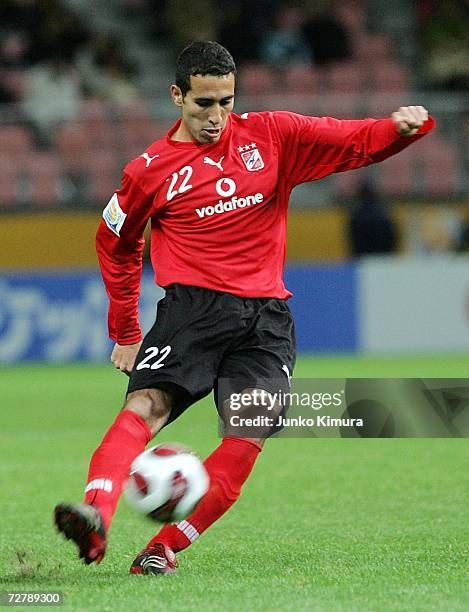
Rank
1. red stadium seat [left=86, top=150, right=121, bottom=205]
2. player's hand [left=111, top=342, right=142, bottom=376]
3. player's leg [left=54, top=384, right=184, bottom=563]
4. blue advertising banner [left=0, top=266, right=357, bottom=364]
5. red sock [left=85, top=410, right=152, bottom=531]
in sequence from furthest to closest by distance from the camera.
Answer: red stadium seat [left=86, top=150, right=121, bottom=205], blue advertising banner [left=0, top=266, right=357, bottom=364], player's hand [left=111, top=342, right=142, bottom=376], red sock [left=85, top=410, right=152, bottom=531], player's leg [left=54, top=384, right=184, bottom=563]

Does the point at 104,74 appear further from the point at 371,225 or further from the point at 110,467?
the point at 110,467

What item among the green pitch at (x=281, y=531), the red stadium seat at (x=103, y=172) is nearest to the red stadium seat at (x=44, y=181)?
the red stadium seat at (x=103, y=172)

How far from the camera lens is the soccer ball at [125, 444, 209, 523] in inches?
179

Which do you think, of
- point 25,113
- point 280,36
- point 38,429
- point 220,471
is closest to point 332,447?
point 38,429

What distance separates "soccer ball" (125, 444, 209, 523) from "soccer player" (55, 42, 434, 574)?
202 mm

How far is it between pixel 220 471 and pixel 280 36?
46.5ft

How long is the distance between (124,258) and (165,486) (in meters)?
1.07

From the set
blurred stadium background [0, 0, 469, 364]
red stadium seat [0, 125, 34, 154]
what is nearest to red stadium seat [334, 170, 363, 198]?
blurred stadium background [0, 0, 469, 364]

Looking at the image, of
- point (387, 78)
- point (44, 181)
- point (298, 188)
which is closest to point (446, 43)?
point (387, 78)

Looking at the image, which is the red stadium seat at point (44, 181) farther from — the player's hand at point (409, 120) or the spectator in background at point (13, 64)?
the player's hand at point (409, 120)

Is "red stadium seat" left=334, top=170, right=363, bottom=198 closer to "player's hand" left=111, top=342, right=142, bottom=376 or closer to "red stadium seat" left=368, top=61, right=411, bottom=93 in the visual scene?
"red stadium seat" left=368, top=61, right=411, bottom=93

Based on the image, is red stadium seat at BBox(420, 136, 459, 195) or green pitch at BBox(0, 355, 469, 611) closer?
green pitch at BBox(0, 355, 469, 611)

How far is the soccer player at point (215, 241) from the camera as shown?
494 cm

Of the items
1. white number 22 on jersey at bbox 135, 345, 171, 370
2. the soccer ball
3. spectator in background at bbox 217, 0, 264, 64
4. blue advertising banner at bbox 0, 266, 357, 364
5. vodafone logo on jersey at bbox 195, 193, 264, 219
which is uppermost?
vodafone logo on jersey at bbox 195, 193, 264, 219
